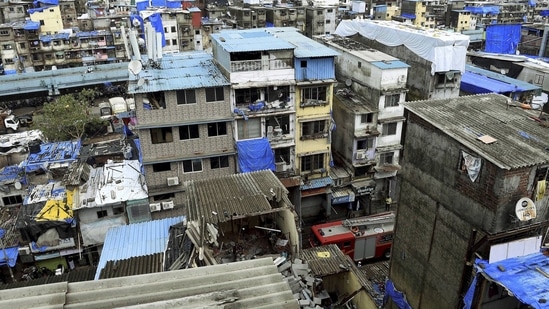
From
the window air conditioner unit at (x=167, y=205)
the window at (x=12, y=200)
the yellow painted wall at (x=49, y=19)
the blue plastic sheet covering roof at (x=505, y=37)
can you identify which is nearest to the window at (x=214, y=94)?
the window air conditioner unit at (x=167, y=205)

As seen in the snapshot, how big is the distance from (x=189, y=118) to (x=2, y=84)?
149 feet

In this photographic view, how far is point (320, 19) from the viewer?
7925cm

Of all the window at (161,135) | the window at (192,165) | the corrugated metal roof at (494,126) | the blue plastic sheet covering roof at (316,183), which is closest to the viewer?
the corrugated metal roof at (494,126)

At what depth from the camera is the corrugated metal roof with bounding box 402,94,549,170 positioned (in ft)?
43.6

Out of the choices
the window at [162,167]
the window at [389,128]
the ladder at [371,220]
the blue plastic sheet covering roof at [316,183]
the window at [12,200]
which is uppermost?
the window at [389,128]

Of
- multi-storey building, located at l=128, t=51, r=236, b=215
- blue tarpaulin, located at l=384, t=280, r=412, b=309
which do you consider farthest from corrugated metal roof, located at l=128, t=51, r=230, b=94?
blue tarpaulin, located at l=384, t=280, r=412, b=309

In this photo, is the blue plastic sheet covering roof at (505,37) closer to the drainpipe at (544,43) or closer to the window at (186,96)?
the drainpipe at (544,43)

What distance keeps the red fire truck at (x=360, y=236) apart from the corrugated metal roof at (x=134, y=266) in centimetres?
1461

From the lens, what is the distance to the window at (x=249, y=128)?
1180 inches

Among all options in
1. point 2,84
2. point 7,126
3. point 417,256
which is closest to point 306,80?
point 417,256

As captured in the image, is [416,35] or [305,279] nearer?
[305,279]

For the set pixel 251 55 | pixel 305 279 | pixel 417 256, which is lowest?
pixel 417 256

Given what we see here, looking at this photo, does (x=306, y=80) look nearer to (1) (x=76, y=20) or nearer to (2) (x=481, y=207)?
(2) (x=481, y=207)

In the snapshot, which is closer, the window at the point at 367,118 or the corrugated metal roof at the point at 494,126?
the corrugated metal roof at the point at 494,126
